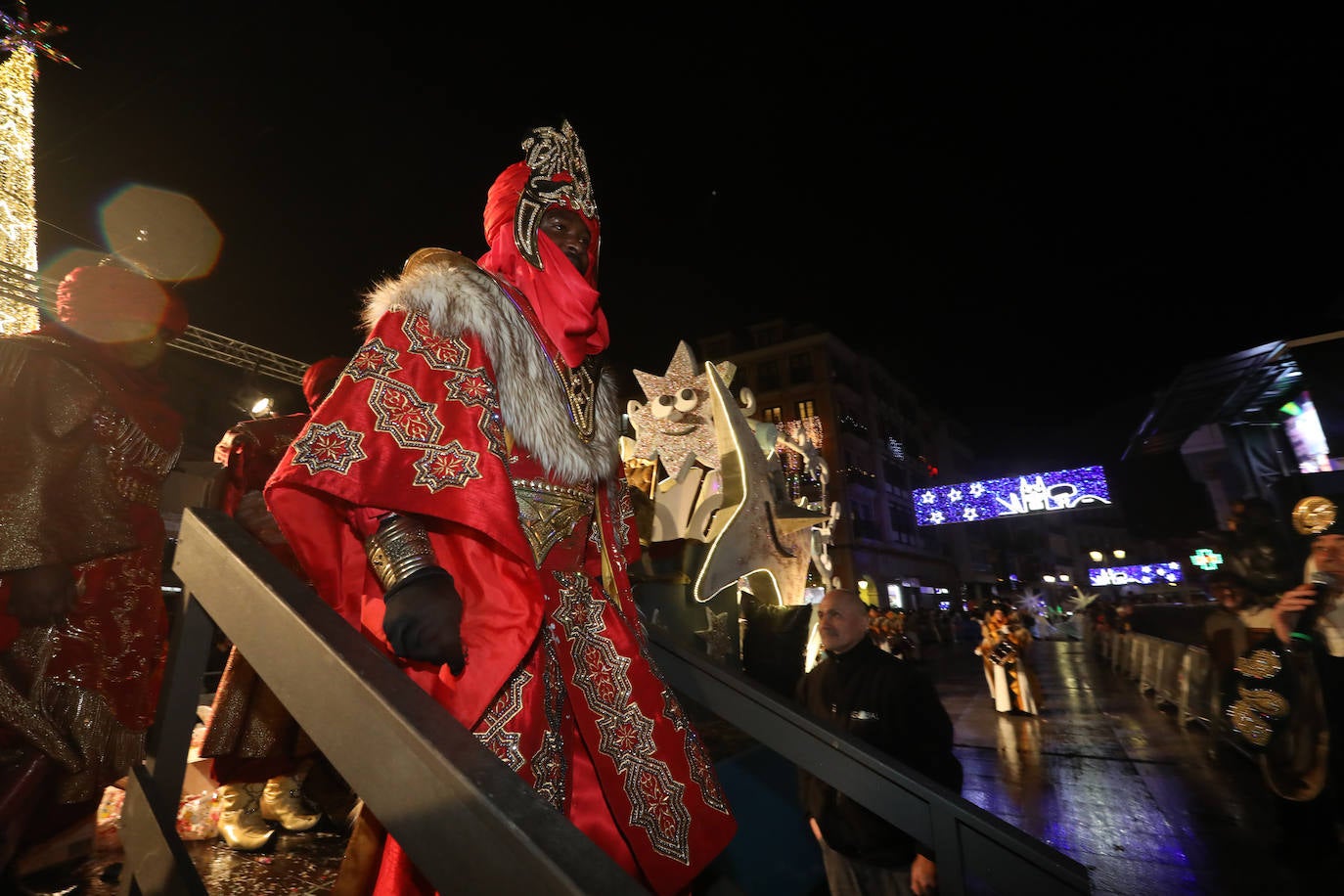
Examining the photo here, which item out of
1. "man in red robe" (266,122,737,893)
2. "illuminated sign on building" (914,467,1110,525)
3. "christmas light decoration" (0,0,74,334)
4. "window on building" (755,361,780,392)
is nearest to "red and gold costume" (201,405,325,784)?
"man in red robe" (266,122,737,893)

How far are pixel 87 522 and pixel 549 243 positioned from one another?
6.65ft

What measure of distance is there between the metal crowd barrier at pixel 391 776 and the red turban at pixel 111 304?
76.8 inches

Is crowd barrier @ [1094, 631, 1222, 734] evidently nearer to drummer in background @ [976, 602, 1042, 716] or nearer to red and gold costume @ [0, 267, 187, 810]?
drummer in background @ [976, 602, 1042, 716]

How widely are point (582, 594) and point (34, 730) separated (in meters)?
1.92

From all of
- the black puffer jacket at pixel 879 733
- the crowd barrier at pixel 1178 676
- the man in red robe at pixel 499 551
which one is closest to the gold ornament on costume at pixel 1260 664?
the crowd barrier at pixel 1178 676

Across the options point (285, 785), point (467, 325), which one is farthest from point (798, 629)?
point (467, 325)

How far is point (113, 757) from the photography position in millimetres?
2227

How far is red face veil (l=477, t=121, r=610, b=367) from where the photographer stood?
213 centimetres

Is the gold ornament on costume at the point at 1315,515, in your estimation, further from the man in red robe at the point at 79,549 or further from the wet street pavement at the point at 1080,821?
the man in red robe at the point at 79,549

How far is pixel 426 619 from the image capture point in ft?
4.30

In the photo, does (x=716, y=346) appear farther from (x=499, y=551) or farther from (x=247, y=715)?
(x=499, y=551)

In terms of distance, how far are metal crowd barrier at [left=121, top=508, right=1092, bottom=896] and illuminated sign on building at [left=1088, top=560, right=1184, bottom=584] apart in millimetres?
50464

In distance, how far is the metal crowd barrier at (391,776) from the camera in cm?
72

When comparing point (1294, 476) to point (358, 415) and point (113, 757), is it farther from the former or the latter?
point (113, 757)
